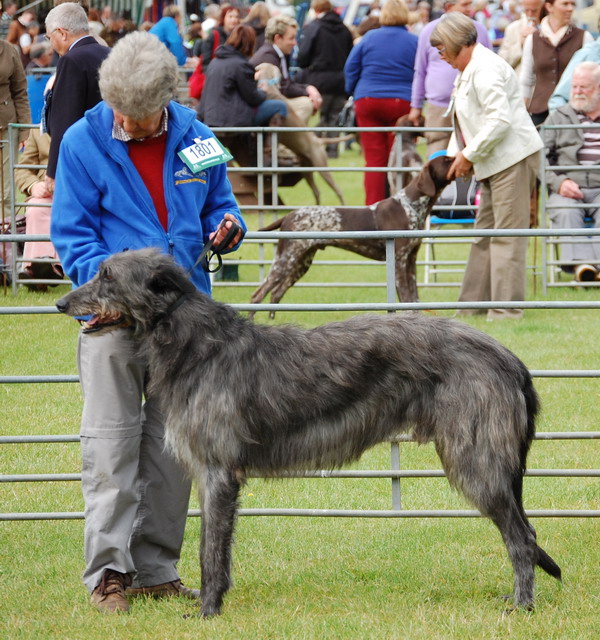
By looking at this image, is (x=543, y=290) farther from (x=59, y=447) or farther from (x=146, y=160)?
(x=146, y=160)

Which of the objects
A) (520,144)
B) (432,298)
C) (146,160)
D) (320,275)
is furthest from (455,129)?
(146,160)

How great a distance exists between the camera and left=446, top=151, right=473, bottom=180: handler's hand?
923 centimetres

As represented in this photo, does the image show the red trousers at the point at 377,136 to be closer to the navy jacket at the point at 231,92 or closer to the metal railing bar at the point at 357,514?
the navy jacket at the point at 231,92

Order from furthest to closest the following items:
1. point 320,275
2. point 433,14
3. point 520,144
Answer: point 433,14, point 320,275, point 520,144

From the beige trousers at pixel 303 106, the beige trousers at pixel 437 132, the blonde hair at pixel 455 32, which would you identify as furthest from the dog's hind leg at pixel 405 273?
the beige trousers at pixel 303 106

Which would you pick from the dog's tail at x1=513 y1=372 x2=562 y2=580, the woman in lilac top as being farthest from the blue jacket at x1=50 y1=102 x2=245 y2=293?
the woman in lilac top

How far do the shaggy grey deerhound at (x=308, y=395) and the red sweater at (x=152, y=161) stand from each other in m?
0.33

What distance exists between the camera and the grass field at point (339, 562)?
424 cm

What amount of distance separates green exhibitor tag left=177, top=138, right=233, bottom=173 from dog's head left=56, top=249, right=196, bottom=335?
43 cm

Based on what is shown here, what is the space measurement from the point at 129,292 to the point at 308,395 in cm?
84

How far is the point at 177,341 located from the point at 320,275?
8259 millimetres

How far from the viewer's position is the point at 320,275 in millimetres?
12422

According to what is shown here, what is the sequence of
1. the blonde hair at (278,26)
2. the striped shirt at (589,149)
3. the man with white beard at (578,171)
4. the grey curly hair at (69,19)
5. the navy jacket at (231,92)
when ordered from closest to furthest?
the grey curly hair at (69,19), the man with white beard at (578,171), the striped shirt at (589,149), the navy jacket at (231,92), the blonde hair at (278,26)

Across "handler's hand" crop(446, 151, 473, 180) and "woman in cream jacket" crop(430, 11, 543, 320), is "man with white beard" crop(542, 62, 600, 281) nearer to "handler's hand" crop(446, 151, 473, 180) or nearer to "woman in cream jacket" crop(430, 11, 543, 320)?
"woman in cream jacket" crop(430, 11, 543, 320)
